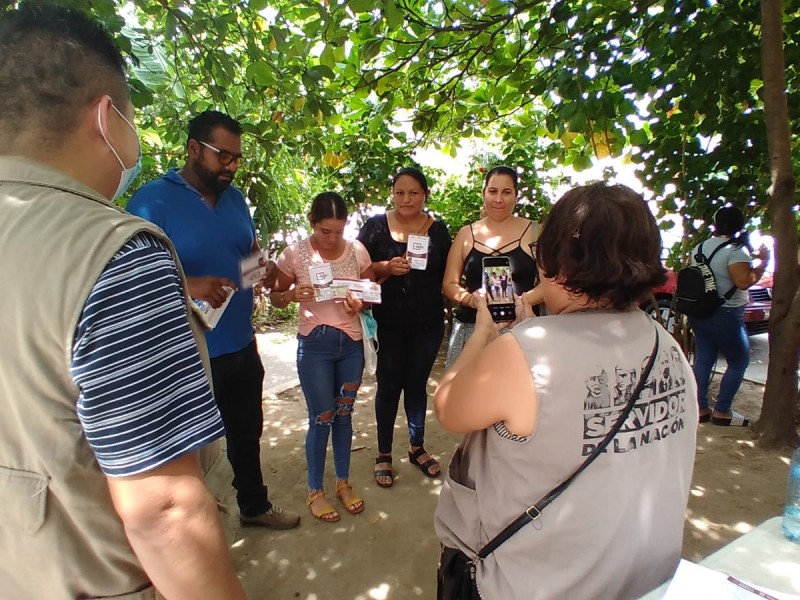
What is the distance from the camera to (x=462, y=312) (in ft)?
10.5

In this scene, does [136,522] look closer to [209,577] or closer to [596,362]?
[209,577]

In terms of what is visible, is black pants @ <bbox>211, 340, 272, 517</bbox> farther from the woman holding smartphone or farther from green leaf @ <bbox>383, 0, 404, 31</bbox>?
green leaf @ <bbox>383, 0, 404, 31</bbox>

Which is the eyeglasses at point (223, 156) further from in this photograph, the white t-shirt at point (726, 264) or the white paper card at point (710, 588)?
the white t-shirt at point (726, 264)

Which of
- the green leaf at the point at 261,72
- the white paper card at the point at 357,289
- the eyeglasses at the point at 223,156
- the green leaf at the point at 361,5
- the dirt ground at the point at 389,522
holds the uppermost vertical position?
the green leaf at the point at 361,5

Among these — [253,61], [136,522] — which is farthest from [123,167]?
[253,61]

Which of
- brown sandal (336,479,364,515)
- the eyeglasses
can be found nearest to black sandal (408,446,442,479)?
brown sandal (336,479,364,515)

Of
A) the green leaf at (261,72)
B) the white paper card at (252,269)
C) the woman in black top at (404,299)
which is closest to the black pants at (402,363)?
the woman in black top at (404,299)

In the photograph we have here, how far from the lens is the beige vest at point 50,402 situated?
82cm

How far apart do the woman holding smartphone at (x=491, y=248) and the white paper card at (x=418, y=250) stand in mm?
240

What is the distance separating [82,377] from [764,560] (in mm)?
1748

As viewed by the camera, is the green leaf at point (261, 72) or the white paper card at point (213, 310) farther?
the green leaf at point (261, 72)

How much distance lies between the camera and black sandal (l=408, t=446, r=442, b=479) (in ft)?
11.8

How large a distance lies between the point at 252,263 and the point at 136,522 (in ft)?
6.00

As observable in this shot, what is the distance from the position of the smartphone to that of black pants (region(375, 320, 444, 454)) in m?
1.05
